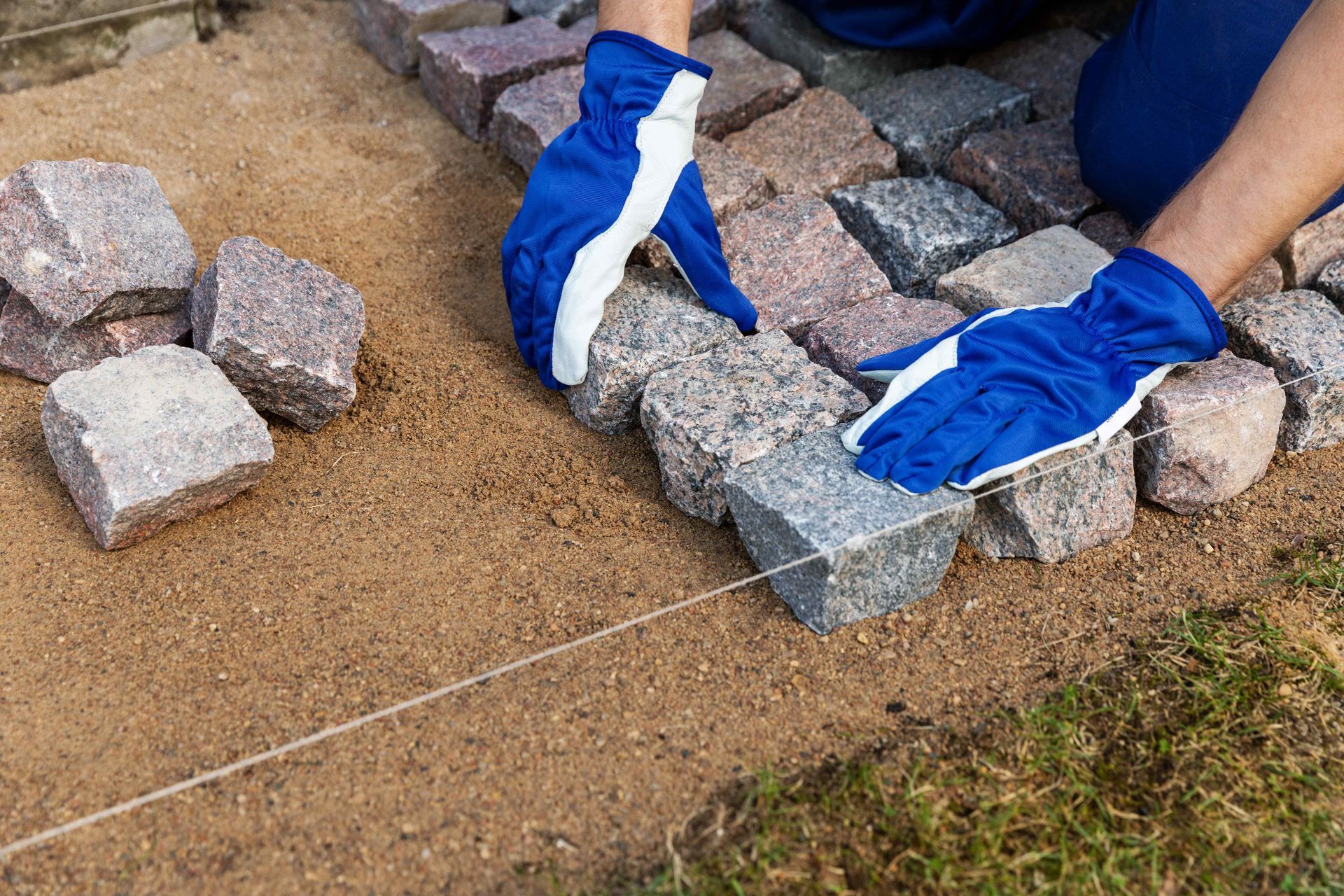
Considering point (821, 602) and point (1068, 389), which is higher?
point (1068, 389)

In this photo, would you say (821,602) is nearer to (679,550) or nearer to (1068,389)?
(679,550)

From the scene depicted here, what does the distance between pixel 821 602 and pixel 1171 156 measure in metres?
1.70

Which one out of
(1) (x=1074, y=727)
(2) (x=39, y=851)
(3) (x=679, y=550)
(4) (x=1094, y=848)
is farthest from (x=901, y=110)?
(2) (x=39, y=851)

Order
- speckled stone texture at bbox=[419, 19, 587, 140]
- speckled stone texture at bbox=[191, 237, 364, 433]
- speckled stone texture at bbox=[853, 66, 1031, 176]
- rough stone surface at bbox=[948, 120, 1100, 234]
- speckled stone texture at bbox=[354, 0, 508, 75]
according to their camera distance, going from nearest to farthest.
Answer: speckled stone texture at bbox=[191, 237, 364, 433] → rough stone surface at bbox=[948, 120, 1100, 234] → speckled stone texture at bbox=[853, 66, 1031, 176] → speckled stone texture at bbox=[419, 19, 587, 140] → speckled stone texture at bbox=[354, 0, 508, 75]

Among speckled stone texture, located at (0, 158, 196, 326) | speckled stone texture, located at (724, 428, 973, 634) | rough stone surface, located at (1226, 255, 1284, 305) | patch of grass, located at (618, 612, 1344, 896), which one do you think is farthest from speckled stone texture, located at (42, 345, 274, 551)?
rough stone surface, located at (1226, 255, 1284, 305)

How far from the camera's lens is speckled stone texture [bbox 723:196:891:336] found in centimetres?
286

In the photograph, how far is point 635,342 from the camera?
8.59ft

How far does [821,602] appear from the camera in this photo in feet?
6.98

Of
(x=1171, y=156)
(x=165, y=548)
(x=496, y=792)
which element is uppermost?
(x=1171, y=156)

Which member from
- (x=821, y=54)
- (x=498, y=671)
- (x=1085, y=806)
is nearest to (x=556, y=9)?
(x=821, y=54)

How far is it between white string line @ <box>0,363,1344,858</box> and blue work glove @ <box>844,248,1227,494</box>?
58mm

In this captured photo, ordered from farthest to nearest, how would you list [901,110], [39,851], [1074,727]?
[901,110] → [1074,727] → [39,851]

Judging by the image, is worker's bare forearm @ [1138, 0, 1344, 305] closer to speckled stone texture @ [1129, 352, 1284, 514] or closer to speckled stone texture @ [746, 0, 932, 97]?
speckled stone texture @ [1129, 352, 1284, 514]

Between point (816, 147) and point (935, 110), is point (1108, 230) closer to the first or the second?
point (935, 110)
